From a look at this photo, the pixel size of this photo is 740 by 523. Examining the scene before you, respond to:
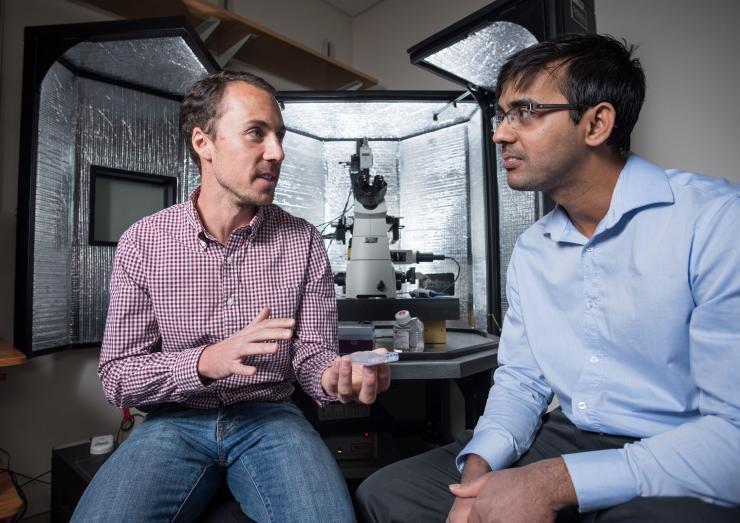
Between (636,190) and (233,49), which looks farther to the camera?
(233,49)

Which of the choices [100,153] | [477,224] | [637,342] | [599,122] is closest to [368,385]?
[637,342]

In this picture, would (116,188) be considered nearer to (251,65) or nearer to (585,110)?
(251,65)

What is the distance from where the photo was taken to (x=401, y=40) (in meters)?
2.61

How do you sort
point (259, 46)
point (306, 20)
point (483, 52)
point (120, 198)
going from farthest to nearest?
1. point (306, 20)
2. point (259, 46)
3. point (120, 198)
4. point (483, 52)

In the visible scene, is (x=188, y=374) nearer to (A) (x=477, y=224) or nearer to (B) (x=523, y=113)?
(B) (x=523, y=113)

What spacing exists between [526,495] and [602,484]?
11 centimetres

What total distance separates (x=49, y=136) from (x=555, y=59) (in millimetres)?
1557

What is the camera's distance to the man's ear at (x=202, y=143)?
3.82 feet

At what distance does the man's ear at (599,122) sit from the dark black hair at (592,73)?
11 millimetres

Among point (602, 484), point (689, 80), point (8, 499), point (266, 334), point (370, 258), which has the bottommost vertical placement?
point (8, 499)

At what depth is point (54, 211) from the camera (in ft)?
5.08

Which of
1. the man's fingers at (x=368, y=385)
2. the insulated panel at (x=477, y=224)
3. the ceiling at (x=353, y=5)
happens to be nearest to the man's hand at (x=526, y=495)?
the man's fingers at (x=368, y=385)

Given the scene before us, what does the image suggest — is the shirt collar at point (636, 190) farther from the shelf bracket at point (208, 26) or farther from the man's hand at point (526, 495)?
the shelf bracket at point (208, 26)

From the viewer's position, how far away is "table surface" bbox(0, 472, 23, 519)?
1.19m
